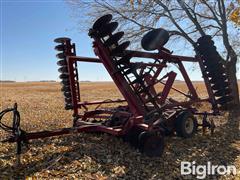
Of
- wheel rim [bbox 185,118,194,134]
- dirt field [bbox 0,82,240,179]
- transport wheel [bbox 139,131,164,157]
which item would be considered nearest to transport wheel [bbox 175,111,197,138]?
wheel rim [bbox 185,118,194,134]

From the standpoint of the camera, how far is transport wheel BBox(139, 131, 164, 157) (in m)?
6.48

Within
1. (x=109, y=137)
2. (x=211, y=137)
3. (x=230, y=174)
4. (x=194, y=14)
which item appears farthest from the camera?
(x=194, y=14)

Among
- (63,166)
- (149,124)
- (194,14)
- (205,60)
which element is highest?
(194,14)

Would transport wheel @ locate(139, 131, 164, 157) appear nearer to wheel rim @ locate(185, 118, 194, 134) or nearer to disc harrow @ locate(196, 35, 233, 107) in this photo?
wheel rim @ locate(185, 118, 194, 134)

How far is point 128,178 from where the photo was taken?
5496 mm

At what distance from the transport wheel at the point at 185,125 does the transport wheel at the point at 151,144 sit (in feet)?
5.26

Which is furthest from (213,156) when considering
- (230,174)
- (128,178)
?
(128,178)

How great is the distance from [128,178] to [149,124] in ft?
5.14

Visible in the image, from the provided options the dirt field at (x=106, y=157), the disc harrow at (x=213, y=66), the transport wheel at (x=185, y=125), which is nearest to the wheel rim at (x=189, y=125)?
the transport wheel at (x=185, y=125)

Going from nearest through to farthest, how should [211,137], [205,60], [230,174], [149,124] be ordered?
[230,174] < [149,124] < [211,137] < [205,60]

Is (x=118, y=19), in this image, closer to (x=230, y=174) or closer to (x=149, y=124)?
(x=149, y=124)

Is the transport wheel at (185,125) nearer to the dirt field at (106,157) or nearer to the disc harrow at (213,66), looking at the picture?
the dirt field at (106,157)

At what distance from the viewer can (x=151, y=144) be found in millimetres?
6531

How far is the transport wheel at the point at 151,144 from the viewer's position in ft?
21.2
